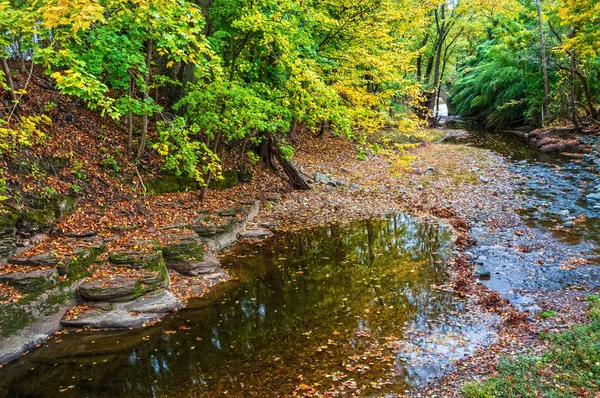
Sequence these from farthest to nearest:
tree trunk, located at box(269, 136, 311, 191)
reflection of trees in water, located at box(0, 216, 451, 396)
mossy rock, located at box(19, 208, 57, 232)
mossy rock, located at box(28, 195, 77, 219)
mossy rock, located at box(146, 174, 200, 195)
Answer: tree trunk, located at box(269, 136, 311, 191)
mossy rock, located at box(146, 174, 200, 195)
mossy rock, located at box(28, 195, 77, 219)
mossy rock, located at box(19, 208, 57, 232)
reflection of trees in water, located at box(0, 216, 451, 396)

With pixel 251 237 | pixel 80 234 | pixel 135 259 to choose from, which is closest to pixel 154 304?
pixel 135 259

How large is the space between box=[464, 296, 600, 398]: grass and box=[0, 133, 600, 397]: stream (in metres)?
0.74

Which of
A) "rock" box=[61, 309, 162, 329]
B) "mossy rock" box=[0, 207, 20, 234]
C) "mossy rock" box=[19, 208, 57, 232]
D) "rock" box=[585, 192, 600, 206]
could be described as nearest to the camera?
"rock" box=[61, 309, 162, 329]

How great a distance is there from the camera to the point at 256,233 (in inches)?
396

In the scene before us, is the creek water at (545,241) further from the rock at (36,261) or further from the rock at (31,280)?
the rock at (36,261)

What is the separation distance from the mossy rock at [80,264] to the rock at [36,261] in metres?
0.18

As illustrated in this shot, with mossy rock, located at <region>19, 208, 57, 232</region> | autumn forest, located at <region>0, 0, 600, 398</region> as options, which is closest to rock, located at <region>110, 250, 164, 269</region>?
autumn forest, located at <region>0, 0, 600, 398</region>

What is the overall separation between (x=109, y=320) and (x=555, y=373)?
235 inches

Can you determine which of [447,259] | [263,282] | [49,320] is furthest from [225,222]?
[447,259]

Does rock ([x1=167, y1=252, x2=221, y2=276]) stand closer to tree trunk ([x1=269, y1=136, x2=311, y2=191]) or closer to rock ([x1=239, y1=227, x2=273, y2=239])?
rock ([x1=239, y1=227, x2=273, y2=239])

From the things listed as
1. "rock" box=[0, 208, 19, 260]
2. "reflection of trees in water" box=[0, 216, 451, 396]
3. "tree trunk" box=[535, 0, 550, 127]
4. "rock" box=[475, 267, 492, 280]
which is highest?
"tree trunk" box=[535, 0, 550, 127]

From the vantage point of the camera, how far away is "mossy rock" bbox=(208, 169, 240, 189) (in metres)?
11.9

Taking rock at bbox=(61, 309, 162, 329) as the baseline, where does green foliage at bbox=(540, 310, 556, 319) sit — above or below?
below

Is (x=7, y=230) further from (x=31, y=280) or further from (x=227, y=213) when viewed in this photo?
(x=227, y=213)
